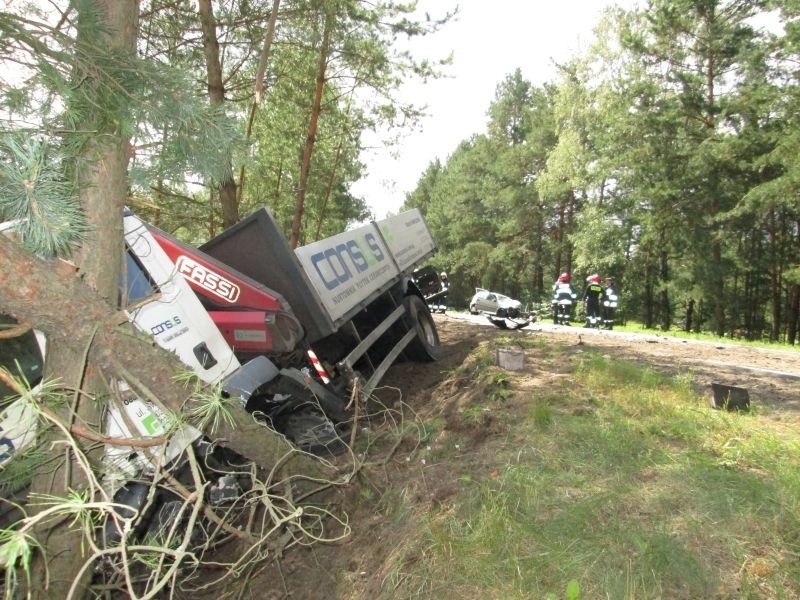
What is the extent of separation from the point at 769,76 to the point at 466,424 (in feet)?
64.1

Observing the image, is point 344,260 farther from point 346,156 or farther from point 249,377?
point 346,156

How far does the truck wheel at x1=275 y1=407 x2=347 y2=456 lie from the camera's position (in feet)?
12.0

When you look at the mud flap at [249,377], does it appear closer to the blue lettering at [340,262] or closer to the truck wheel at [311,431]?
the truck wheel at [311,431]

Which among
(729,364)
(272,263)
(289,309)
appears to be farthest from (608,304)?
(289,309)

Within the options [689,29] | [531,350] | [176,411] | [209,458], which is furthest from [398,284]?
[689,29]

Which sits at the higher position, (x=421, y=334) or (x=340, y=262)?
(x=340, y=262)

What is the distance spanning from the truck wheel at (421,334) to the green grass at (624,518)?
3476 mm

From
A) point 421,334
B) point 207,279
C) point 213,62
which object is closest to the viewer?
point 207,279

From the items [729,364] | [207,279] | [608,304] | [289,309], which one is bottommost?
[608,304]

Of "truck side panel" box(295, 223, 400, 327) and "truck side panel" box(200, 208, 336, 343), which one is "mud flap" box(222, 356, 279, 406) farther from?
"truck side panel" box(295, 223, 400, 327)

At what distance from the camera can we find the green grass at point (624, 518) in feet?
6.75

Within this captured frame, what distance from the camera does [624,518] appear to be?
95.3 inches

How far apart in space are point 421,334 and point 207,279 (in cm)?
382

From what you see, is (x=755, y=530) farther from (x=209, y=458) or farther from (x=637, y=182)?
(x=637, y=182)
